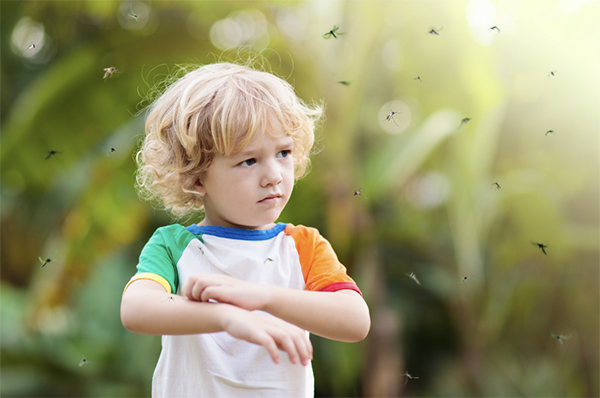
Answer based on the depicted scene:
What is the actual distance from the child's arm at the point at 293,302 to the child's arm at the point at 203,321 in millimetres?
24

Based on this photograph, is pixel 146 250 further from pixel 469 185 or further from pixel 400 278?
pixel 400 278

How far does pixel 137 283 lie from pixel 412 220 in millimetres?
3412

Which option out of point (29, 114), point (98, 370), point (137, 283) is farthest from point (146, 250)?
point (98, 370)

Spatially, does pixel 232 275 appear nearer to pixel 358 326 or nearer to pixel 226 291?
pixel 226 291

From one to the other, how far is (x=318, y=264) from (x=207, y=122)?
1.28 feet

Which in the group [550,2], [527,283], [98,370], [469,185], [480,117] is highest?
[550,2]

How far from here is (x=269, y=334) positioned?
823mm

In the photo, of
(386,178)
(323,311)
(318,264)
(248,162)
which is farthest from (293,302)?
(386,178)

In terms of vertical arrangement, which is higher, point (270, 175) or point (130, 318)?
point (270, 175)

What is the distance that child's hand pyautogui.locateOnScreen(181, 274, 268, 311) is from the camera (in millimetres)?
883

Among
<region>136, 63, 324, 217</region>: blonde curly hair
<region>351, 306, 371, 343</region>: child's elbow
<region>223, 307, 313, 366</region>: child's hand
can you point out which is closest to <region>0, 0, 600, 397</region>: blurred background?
<region>136, 63, 324, 217</region>: blonde curly hair

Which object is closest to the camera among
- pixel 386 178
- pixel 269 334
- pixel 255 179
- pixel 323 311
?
pixel 269 334

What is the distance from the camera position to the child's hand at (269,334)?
31.6 inches

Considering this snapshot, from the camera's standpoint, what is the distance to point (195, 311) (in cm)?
88
